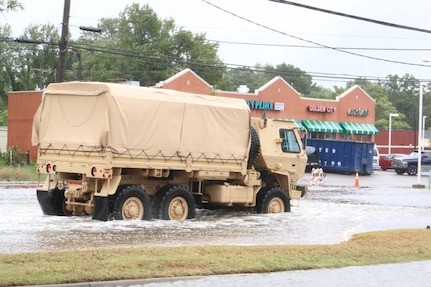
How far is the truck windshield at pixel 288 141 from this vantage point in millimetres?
24203

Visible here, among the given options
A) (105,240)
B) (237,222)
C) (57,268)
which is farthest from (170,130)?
(57,268)

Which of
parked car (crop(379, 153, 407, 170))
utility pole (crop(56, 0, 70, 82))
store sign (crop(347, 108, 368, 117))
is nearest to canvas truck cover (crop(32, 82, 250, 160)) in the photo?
utility pole (crop(56, 0, 70, 82))

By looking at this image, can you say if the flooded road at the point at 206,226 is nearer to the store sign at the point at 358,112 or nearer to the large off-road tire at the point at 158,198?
the large off-road tire at the point at 158,198

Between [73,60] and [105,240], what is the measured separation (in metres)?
86.8

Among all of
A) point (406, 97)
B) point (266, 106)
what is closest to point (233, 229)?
point (266, 106)

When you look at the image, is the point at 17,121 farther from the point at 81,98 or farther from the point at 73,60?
the point at 73,60

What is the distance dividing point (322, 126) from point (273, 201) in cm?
4919

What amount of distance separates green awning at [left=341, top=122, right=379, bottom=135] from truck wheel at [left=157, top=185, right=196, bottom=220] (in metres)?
55.0

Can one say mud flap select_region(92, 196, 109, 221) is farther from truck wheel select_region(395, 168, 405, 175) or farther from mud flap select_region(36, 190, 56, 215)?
truck wheel select_region(395, 168, 405, 175)

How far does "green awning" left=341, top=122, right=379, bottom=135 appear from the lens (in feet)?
246

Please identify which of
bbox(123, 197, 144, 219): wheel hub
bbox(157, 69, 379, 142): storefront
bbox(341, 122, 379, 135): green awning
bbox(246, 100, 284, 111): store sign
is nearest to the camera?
bbox(123, 197, 144, 219): wheel hub

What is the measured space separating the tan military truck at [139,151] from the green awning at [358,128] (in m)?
52.8

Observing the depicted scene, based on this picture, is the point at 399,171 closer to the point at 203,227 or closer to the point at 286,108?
the point at 286,108

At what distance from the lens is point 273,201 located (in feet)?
78.6
